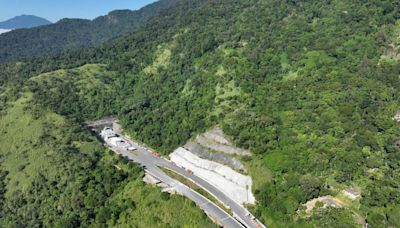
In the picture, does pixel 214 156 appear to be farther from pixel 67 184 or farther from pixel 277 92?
pixel 67 184

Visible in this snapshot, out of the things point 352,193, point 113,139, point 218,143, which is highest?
point 218,143

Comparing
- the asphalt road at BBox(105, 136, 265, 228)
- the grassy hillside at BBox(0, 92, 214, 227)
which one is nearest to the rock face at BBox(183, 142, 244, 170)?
the asphalt road at BBox(105, 136, 265, 228)

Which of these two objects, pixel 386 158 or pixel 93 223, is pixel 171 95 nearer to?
pixel 93 223

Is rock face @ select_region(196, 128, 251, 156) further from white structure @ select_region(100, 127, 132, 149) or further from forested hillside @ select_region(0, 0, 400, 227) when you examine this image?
white structure @ select_region(100, 127, 132, 149)

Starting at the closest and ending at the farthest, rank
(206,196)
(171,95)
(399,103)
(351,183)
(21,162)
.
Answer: (351,183) → (206,196) → (399,103) → (21,162) → (171,95)

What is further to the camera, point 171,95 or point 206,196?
point 171,95

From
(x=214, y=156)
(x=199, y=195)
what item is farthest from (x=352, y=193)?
(x=214, y=156)

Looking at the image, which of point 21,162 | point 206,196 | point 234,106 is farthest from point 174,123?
point 21,162
